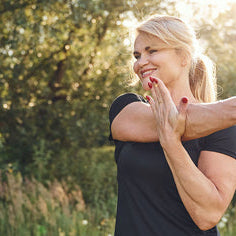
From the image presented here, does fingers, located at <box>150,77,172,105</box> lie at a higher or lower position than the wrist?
higher

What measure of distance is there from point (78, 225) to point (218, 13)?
432cm

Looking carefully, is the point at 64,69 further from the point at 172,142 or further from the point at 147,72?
the point at 172,142

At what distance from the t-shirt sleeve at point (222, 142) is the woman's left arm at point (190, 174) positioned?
0.23ft

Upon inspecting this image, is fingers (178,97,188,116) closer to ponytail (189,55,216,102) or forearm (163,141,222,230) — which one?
forearm (163,141,222,230)

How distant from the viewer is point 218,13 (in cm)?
630

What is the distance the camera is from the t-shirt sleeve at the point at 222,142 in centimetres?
160

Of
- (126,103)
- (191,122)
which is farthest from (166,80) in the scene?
(191,122)

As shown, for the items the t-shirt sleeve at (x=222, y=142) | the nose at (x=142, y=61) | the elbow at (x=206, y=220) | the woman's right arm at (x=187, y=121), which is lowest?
the elbow at (x=206, y=220)

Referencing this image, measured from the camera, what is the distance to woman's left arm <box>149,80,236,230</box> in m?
1.43

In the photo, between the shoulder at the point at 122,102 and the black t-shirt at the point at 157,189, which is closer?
the black t-shirt at the point at 157,189

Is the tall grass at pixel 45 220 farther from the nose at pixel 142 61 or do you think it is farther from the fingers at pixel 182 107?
the fingers at pixel 182 107

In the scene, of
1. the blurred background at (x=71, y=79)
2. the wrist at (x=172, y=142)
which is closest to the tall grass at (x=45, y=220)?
the blurred background at (x=71, y=79)

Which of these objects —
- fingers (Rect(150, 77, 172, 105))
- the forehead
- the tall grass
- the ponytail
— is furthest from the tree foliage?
fingers (Rect(150, 77, 172, 105))

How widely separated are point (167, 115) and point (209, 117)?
164 millimetres
